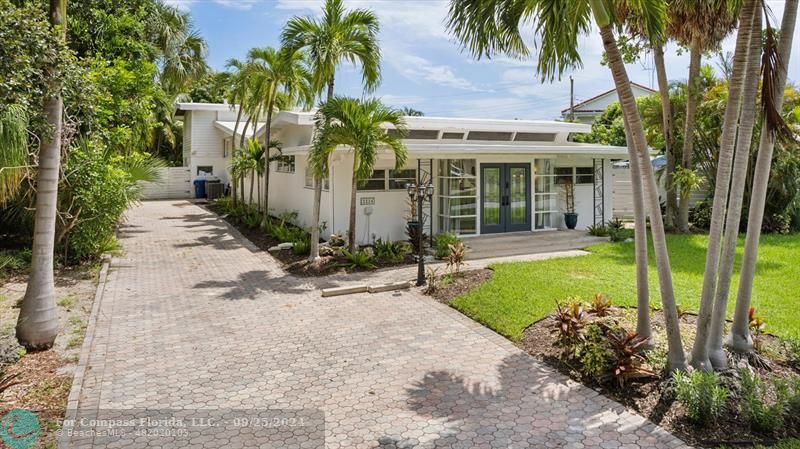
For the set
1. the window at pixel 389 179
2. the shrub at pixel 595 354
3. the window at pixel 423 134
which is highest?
the window at pixel 423 134

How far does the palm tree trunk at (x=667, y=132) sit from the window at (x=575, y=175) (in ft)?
8.25

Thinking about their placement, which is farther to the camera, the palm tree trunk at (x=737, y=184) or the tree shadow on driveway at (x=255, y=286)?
the tree shadow on driveway at (x=255, y=286)

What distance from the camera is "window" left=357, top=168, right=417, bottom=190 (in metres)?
14.4

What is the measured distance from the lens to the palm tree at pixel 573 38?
551 centimetres

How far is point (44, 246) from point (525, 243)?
433 inches

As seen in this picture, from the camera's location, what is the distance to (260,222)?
1819 centimetres

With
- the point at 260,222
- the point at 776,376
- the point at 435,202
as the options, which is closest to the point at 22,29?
the point at 776,376

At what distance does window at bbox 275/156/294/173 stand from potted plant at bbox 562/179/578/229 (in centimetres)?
913

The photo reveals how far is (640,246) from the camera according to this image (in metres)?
5.91

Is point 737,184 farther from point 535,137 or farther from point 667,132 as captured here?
point 535,137

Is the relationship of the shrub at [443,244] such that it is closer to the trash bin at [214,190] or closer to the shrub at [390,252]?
the shrub at [390,252]

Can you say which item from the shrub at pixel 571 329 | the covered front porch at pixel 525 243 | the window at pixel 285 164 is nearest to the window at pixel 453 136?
the covered front porch at pixel 525 243

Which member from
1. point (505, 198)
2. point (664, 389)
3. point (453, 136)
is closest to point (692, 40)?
point (505, 198)

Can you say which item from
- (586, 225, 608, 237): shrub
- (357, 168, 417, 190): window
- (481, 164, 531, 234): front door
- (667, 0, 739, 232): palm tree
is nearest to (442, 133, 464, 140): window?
(481, 164, 531, 234): front door
